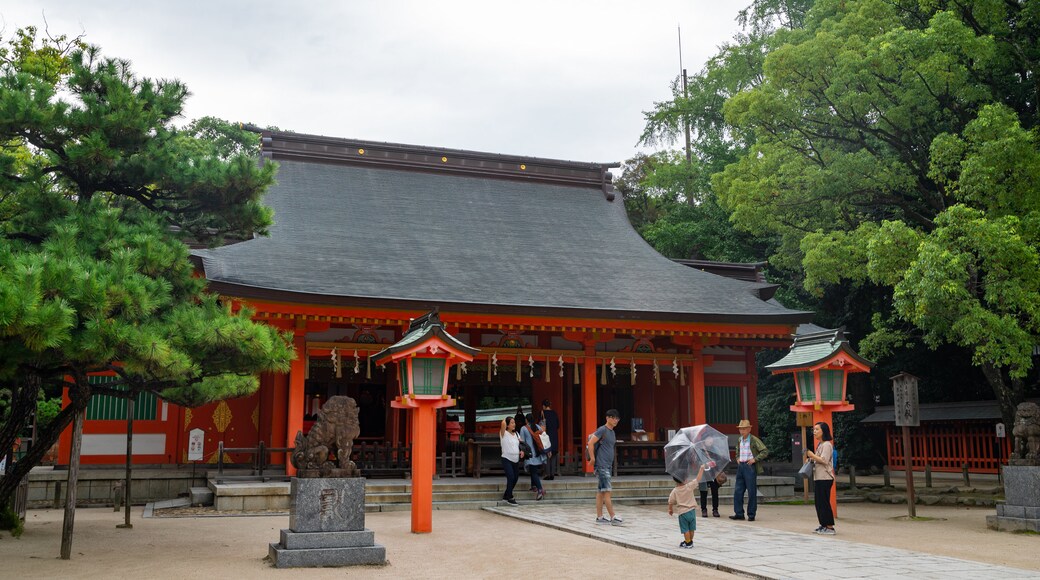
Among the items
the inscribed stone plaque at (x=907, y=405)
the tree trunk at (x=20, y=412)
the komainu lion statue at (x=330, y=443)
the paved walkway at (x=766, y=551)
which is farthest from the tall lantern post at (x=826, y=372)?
the tree trunk at (x=20, y=412)

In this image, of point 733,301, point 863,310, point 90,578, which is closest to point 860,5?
point 733,301

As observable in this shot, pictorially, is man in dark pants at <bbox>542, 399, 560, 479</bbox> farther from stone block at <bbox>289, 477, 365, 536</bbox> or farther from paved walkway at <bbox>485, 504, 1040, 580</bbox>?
stone block at <bbox>289, 477, 365, 536</bbox>

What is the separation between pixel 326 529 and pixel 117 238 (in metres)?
3.66

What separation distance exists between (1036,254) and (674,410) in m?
8.18

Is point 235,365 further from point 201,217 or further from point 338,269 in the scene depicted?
point 338,269

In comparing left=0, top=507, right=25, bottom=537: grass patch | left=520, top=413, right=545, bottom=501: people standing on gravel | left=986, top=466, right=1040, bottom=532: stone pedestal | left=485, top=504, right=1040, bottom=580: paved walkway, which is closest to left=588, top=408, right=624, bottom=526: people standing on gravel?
left=485, top=504, right=1040, bottom=580: paved walkway

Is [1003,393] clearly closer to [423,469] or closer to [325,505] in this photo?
[423,469]

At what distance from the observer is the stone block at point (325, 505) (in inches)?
322

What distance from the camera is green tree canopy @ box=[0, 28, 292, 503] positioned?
7.21 m

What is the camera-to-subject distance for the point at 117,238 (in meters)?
8.32

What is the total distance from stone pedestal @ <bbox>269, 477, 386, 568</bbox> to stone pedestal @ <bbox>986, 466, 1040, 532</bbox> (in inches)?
345

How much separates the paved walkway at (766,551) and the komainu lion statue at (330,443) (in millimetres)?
3291

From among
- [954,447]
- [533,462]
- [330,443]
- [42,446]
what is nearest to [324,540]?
[330,443]

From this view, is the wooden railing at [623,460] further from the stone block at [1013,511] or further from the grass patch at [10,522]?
the grass patch at [10,522]
